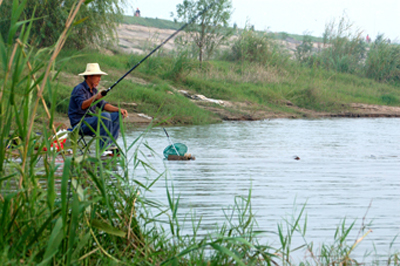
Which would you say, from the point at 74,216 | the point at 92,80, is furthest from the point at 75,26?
the point at 74,216

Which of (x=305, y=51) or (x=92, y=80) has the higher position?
(x=92, y=80)

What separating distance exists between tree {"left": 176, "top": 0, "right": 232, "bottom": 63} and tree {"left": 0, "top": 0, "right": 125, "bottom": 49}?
11.6ft

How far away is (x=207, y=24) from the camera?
65.8 feet

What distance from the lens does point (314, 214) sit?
4.13 metres

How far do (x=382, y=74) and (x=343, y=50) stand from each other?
2.30 metres

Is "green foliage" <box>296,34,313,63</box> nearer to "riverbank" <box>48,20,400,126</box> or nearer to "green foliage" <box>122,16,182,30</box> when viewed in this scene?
"riverbank" <box>48,20,400,126</box>

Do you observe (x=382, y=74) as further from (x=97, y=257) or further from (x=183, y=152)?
(x=97, y=257)

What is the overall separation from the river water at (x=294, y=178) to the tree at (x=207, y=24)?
30.4 ft

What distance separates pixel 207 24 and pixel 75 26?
568cm

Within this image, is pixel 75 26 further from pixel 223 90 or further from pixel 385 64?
pixel 385 64

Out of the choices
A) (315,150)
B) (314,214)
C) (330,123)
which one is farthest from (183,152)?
(330,123)

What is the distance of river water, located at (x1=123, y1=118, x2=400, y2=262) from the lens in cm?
392

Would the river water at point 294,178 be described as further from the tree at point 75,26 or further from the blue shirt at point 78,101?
the tree at point 75,26

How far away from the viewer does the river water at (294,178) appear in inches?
154
